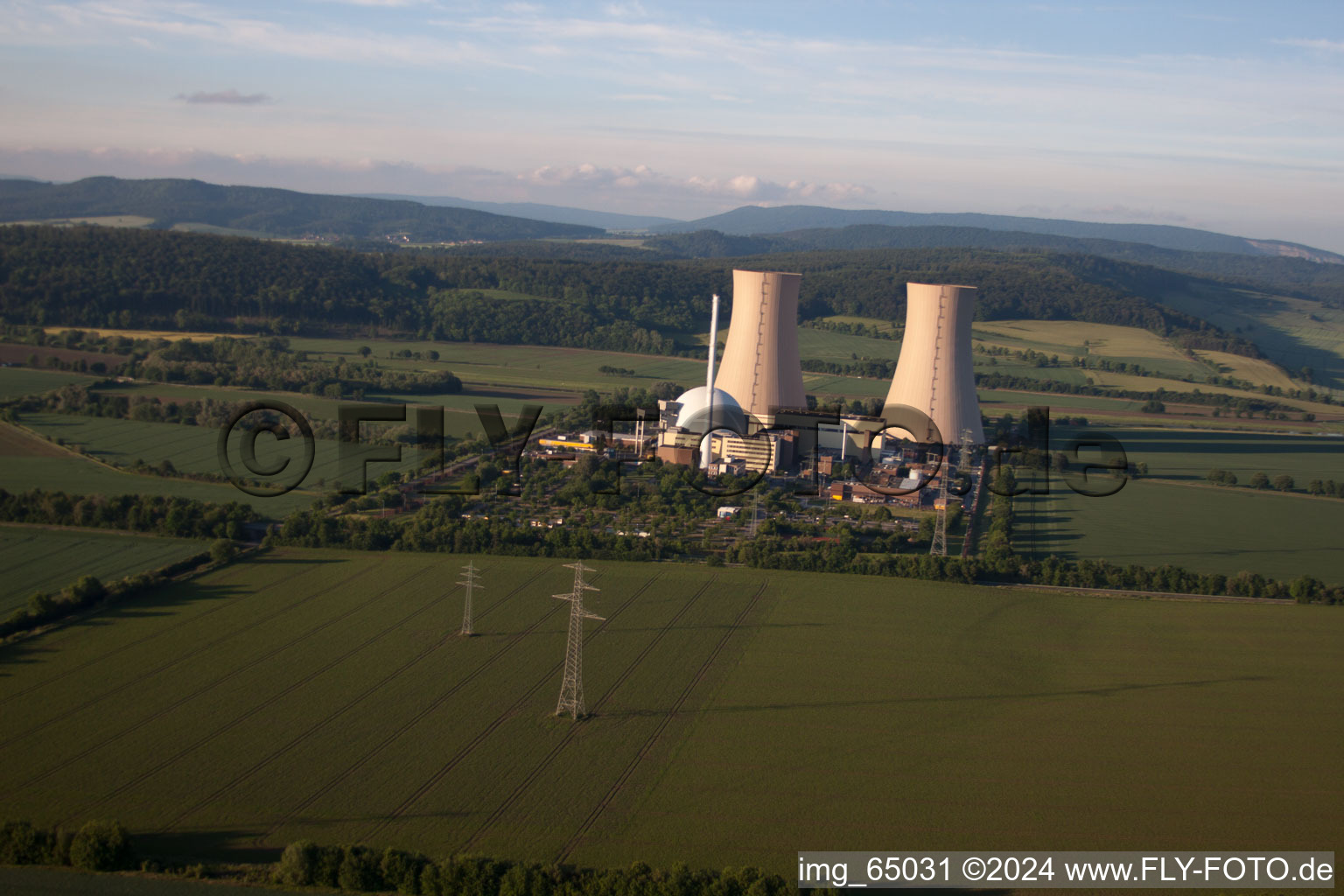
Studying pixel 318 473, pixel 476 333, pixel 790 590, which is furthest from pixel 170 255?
pixel 790 590

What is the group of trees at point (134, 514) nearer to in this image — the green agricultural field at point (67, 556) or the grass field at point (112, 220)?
the green agricultural field at point (67, 556)

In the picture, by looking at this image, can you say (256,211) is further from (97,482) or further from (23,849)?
(23,849)

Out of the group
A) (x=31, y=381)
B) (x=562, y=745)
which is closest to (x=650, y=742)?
(x=562, y=745)

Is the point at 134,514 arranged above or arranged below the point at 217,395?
below

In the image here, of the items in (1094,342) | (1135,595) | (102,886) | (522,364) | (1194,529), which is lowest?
(102,886)

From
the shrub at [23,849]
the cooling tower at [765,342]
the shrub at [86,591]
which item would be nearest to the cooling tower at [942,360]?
the cooling tower at [765,342]

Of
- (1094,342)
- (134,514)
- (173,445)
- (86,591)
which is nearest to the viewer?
(86,591)

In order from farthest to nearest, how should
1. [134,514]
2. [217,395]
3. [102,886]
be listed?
[217,395] → [134,514] → [102,886]

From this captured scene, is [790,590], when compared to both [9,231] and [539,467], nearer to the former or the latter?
[539,467]
